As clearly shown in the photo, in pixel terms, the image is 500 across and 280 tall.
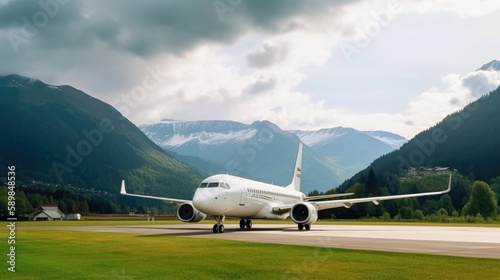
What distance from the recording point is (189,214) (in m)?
42.8

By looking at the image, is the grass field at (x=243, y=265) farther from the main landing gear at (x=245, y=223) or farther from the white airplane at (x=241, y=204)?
the main landing gear at (x=245, y=223)

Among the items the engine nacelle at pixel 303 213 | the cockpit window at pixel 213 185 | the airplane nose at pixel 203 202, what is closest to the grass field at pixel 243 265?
the airplane nose at pixel 203 202

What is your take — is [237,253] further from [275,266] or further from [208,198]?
[208,198]

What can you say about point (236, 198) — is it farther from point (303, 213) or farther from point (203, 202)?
point (303, 213)

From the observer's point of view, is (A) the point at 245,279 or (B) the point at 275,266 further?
(B) the point at 275,266

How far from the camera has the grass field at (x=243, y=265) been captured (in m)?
12.9

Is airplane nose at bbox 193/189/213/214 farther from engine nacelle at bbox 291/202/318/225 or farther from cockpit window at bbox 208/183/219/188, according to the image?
engine nacelle at bbox 291/202/318/225

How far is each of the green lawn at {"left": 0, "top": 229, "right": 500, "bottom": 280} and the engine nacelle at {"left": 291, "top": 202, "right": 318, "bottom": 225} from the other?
2164 cm

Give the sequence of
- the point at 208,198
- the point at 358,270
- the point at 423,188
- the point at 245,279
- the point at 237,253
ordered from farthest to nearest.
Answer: the point at 423,188 < the point at 208,198 < the point at 237,253 < the point at 358,270 < the point at 245,279

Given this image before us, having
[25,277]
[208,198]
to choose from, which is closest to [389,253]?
[25,277]

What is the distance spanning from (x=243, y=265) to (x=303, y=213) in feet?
90.1

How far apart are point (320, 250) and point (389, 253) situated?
9.61 ft

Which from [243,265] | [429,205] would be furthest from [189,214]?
[429,205]

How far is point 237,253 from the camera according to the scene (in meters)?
19.1
